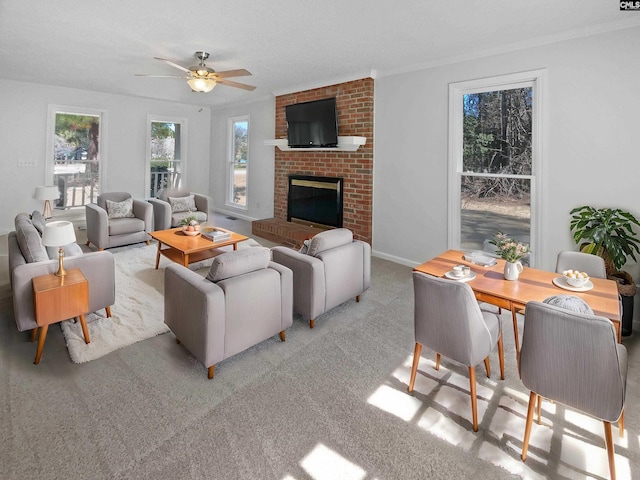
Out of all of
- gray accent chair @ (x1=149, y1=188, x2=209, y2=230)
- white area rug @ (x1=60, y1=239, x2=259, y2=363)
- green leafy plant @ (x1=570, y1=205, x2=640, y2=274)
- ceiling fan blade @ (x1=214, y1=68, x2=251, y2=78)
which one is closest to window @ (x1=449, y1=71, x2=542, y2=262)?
green leafy plant @ (x1=570, y1=205, x2=640, y2=274)

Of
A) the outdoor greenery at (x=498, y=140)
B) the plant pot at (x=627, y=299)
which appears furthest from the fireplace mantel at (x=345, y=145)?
the plant pot at (x=627, y=299)

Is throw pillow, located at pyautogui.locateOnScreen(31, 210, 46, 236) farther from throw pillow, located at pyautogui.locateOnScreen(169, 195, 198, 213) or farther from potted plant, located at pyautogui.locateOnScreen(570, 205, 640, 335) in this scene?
potted plant, located at pyautogui.locateOnScreen(570, 205, 640, 335)

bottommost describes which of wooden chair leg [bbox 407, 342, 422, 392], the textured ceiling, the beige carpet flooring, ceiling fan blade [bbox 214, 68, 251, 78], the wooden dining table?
the beige carpet flooring

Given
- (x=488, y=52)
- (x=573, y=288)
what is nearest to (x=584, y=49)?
(x=488, y=52)

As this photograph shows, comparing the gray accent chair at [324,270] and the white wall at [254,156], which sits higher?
the white wall at [254,156]

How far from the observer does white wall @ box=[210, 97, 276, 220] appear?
282 inches

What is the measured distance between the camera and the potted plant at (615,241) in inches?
117

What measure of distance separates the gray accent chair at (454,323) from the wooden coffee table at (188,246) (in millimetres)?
2926

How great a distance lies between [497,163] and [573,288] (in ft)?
7.61

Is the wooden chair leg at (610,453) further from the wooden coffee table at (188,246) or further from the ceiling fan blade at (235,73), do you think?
the ceiling fan blade at (235,73)

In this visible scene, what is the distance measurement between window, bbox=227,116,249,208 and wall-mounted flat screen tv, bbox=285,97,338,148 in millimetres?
1957

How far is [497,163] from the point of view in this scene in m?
4.14

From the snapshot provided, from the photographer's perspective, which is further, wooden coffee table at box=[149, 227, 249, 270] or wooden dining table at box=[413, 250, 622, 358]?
wooden coffee table at box=[149, 227, 249, 270]

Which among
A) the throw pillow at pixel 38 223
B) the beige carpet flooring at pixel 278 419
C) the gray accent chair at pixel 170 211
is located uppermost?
the gray accent chair at pixel 170 211
